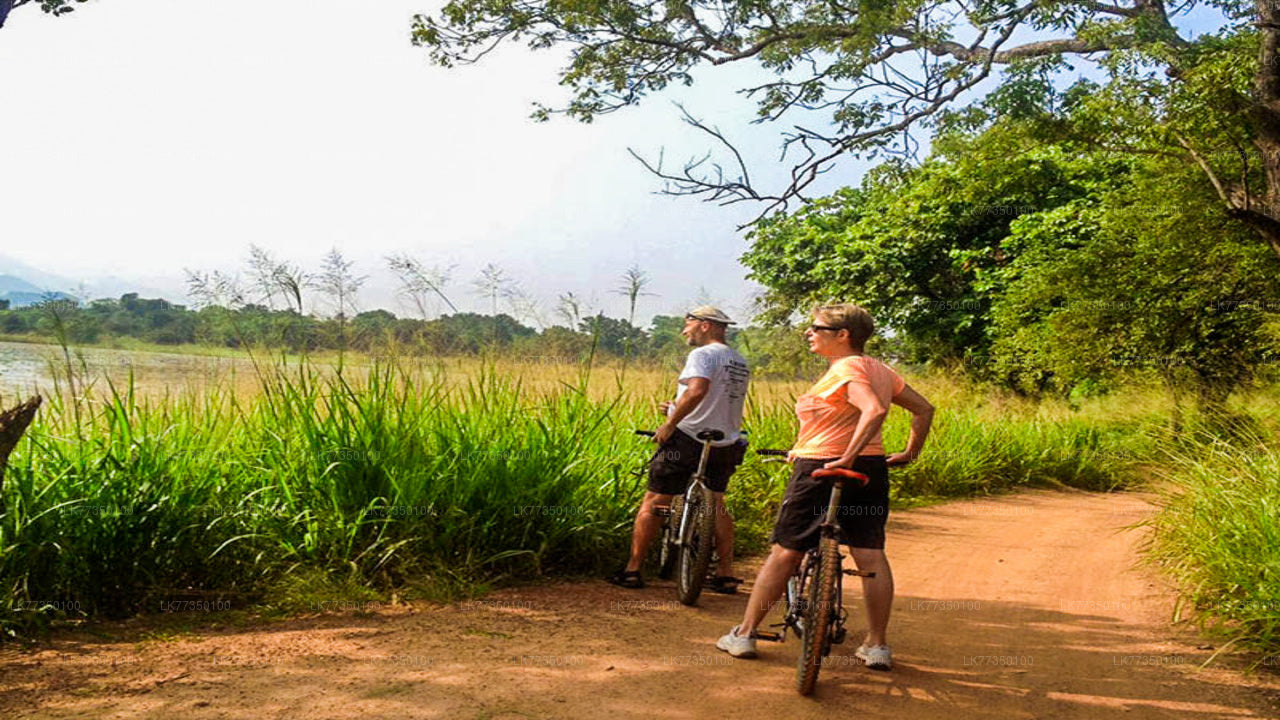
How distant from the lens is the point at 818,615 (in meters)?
4.50

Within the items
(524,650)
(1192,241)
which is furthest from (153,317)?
(1192,241)

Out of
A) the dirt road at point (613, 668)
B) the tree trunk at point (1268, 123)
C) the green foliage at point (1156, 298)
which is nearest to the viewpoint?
the dirt road at point (613, 668)

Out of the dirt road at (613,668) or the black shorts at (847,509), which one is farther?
the black shorts at (847,509)

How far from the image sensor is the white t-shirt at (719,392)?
6.27 meters

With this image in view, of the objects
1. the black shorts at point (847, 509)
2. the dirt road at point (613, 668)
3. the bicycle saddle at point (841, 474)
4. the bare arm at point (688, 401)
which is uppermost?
the bare arm at point (688, 401)

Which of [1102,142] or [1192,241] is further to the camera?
[1192,241]

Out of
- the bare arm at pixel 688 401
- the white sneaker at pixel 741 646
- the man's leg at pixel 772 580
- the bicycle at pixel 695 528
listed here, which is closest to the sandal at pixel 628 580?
the bicycle at pixel 695 528

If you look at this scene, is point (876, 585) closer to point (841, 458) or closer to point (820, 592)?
point (820, 592)

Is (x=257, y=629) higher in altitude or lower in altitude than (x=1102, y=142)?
lower

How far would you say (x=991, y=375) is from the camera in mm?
22422

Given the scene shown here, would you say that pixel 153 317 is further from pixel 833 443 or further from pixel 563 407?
pixel 833 443

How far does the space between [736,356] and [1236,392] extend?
44.6ft

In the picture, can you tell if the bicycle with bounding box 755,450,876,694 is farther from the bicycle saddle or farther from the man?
the man

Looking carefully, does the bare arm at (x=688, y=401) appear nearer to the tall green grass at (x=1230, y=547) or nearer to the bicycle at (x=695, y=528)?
the bicycle at (x=695, y=528)
